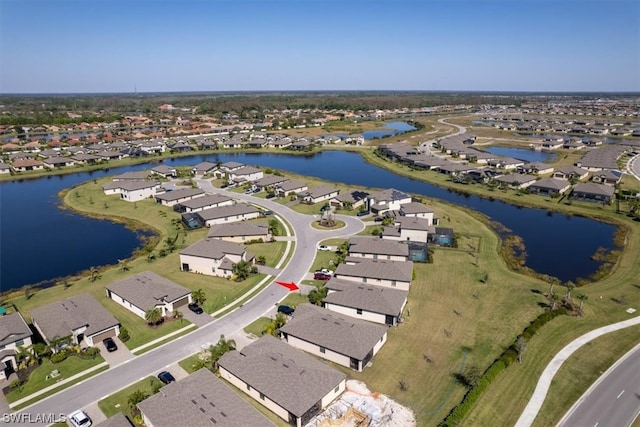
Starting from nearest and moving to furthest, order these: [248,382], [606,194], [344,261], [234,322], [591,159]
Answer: [248,382], [234,322], [344,261], [606,194], [591,159]

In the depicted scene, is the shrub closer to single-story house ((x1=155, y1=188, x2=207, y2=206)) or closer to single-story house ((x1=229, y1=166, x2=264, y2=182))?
single-story house ((x1=155, y1=188, x2=207, y2=206))

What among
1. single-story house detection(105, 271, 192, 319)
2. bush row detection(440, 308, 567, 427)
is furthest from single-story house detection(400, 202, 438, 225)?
single-story house detection(105, 271, 192, 319)

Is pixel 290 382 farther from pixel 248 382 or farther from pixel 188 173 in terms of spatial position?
pixel 188 173

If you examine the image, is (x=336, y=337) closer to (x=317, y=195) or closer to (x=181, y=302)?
(x=181, y=302)

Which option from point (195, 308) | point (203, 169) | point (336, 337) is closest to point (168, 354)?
point (195, 308)

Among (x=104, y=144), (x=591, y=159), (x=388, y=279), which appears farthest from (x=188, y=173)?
(x=591, y=159)

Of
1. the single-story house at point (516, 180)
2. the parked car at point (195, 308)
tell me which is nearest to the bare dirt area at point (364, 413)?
the parked car at point (195, 308)

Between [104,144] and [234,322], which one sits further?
[104,144]

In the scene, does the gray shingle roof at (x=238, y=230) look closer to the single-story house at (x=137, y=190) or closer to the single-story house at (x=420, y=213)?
the single-story house at (x=420, y=213)
